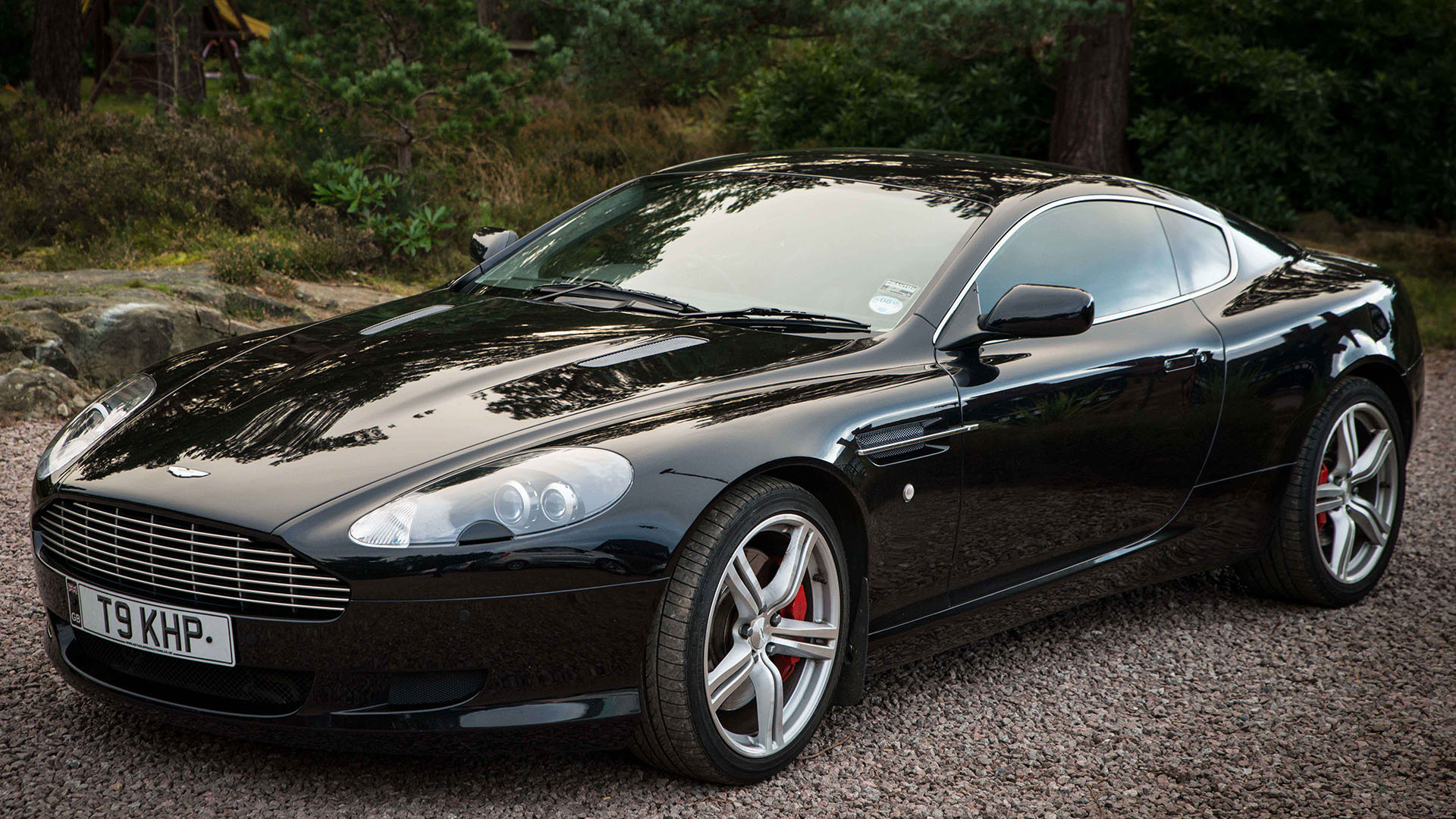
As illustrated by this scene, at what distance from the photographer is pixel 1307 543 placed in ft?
14.5

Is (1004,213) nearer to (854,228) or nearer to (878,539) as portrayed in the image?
(854,228)

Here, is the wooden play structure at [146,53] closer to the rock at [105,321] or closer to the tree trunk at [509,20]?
the tree trunk at [509,20]

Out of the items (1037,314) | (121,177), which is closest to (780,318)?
(1037,314)

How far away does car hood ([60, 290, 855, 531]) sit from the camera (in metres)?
2.75

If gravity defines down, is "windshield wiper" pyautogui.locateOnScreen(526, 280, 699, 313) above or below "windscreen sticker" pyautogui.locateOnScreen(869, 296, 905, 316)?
below

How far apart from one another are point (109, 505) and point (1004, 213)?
249 centimetres

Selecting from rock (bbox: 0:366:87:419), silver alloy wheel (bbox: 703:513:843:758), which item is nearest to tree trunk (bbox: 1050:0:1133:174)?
rock (bbox: 0:366:87:419)

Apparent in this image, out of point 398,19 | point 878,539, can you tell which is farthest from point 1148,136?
point 878,539

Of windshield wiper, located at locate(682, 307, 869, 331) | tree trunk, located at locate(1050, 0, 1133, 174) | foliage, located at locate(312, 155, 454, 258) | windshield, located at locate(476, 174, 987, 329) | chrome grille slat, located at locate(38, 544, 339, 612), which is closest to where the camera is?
chrome grille slat, located at locate(38, 544, 339, 612)

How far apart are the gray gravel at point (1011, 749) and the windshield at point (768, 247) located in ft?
3.70

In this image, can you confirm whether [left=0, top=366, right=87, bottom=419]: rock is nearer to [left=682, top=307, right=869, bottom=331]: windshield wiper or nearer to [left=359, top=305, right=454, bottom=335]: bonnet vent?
[left=359, top=305, right=454, bottom=335]: bonnet vent

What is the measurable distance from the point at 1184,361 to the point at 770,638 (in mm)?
1719

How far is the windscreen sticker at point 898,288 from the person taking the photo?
3.59 metres

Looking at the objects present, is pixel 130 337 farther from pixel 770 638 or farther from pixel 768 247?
pixel 770 638
